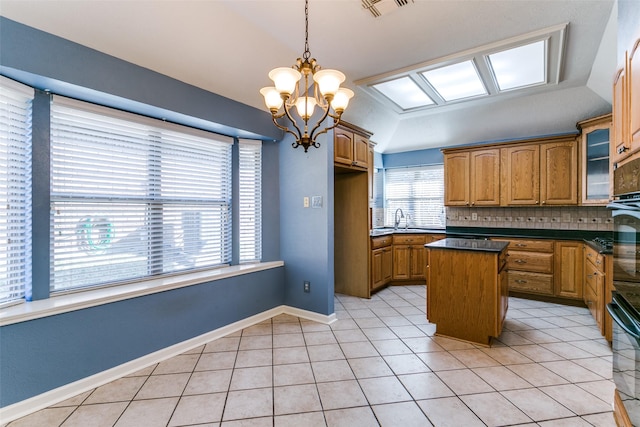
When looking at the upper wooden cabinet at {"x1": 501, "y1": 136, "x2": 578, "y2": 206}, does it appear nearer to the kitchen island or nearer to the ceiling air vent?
the kitchen island

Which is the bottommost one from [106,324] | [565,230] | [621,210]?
[106,324]

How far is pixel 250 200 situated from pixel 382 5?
2.34m

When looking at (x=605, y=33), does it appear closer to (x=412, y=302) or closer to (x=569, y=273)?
(x=569, y=273)

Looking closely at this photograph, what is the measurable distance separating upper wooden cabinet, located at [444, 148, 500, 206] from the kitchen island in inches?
67.8

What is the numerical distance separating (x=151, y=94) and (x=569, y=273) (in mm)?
5172

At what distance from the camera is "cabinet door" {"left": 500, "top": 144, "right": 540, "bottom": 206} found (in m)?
4.09

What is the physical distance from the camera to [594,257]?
3010 millimetres

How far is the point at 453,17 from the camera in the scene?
2287 mm

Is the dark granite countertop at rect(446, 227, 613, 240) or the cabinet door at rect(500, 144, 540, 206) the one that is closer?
the dark granite countertop at rect(446, 227, 613, 240)

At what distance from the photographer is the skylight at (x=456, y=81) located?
3.16 meters

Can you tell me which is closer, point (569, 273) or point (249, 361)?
point (249, 361)

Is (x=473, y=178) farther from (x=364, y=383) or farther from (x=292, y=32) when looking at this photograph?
(x=364, y=383)

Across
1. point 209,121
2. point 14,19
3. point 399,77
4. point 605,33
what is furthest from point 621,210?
point 14,19

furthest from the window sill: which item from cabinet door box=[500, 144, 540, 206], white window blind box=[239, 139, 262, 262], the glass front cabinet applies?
the glass front cabinet
